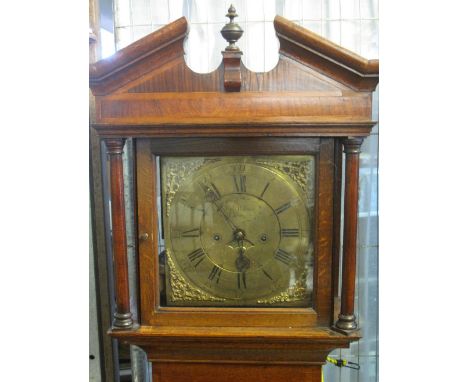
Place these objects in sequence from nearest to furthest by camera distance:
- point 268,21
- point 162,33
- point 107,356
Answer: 1. point 162,33
2. point 268,21
3. point 107,356

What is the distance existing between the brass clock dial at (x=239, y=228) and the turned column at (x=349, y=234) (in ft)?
0.28

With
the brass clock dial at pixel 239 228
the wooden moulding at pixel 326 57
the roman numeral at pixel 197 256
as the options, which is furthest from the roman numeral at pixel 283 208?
the wooden moulding at pixel 326 57

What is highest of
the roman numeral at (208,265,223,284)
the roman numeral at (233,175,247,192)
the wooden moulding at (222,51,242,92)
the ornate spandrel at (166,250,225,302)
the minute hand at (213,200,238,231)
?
the wooden moulding at (222,51,242,92)

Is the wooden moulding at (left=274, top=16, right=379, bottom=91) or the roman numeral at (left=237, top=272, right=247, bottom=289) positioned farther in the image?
the roman numeral at (left=237, top=272, right=247, bottom=289)

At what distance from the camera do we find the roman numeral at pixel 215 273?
3.32 feet

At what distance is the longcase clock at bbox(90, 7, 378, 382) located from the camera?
3.06 ft

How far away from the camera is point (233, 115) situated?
3.09 feet

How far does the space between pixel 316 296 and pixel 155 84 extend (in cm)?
65

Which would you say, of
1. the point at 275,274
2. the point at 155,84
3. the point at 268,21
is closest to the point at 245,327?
the point at 275,274

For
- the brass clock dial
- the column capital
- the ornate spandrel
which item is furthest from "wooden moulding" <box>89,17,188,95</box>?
the ornate spandrel

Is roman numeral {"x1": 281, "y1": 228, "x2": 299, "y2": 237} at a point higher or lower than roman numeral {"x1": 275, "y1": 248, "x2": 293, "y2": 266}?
higher

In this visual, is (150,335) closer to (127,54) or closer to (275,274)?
(275,274)

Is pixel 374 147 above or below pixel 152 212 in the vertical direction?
above

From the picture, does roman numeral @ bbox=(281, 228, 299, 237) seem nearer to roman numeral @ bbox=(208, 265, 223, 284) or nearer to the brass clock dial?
the brass clock dial
